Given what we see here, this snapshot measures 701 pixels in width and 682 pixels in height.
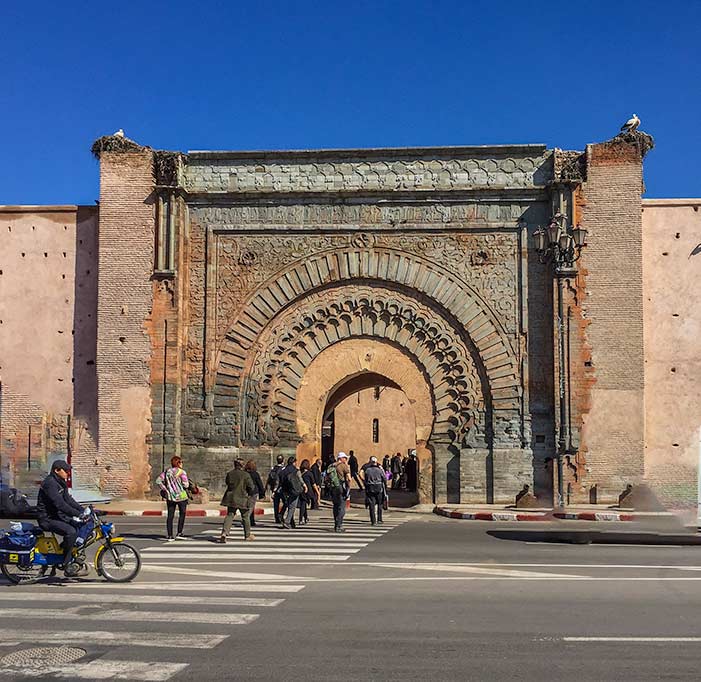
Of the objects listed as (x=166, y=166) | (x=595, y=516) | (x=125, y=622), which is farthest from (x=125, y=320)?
(x=125, y=622)

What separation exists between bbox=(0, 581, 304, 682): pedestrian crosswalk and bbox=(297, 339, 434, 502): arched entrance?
11686mm

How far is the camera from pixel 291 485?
50.4 ft

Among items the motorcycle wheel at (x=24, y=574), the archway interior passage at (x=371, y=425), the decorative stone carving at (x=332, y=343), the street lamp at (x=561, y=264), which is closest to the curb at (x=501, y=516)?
the street lamp at (x=561, y=264)

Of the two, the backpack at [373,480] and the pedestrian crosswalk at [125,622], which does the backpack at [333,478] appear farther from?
the pedestrian crosswalk at [125,622]

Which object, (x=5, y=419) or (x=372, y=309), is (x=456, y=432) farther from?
(x=5, y=419)

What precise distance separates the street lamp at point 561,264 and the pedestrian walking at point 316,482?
4762 millimetres

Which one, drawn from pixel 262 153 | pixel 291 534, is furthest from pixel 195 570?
pixel 262 153

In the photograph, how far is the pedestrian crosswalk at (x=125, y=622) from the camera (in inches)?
224

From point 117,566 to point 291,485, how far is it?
20.6 ft

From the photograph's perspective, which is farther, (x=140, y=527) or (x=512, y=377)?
(x=512, y=377)

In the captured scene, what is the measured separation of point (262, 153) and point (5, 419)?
8.00 metres

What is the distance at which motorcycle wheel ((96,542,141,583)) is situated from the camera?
922 centimetres

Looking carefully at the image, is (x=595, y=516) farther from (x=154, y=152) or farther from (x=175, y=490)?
(x=154, y=152)

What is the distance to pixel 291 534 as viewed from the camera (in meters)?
14.6
